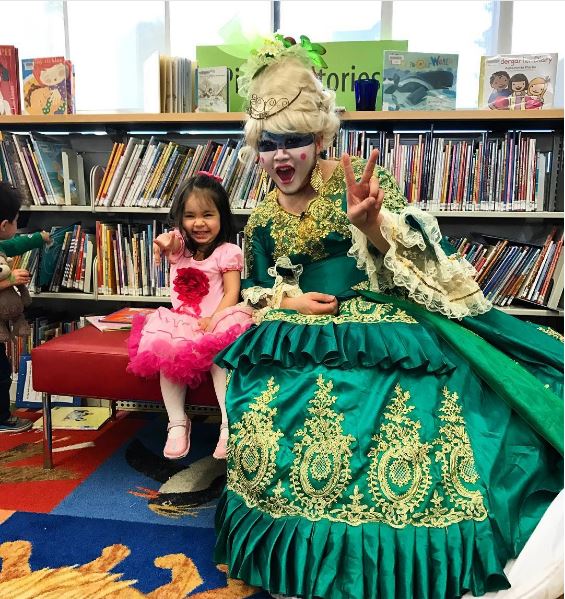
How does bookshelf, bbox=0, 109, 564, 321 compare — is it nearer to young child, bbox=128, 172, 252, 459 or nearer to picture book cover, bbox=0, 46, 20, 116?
picture book cover, bbox=0, 46, 20, 116

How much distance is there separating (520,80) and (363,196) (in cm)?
139

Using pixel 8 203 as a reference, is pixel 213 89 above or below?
above

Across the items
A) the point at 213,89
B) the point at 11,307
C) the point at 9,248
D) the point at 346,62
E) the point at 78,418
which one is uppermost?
the point at 346,62

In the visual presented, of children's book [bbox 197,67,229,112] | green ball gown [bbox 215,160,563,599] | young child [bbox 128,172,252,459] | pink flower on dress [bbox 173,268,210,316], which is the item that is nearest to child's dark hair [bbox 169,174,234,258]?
young child [bbox 128,172,252,459]

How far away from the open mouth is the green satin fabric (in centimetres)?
48

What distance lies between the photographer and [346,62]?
2307 mm

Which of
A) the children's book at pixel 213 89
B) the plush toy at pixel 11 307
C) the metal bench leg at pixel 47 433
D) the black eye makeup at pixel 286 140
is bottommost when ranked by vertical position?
the metal bench leg at pixel 47 433

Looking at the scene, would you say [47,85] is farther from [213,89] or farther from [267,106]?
[267,106]

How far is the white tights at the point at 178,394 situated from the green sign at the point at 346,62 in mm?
1303

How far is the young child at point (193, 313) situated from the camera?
164cm

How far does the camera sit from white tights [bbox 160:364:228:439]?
5.47 ft

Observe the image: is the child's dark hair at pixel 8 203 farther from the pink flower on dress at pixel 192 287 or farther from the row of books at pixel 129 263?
the pink flower on dress at pixel 192 287

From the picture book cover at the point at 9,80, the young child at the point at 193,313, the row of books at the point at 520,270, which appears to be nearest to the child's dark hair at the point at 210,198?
the young child at the point at 193,313

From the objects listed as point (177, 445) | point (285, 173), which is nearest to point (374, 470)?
point (177, 445)
